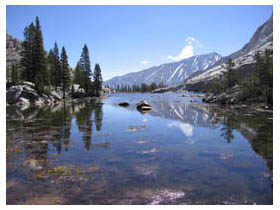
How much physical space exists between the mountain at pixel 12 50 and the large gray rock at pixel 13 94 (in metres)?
126

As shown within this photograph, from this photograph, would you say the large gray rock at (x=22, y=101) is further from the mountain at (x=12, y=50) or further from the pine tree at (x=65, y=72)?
the mountain at (x=12, y=50)

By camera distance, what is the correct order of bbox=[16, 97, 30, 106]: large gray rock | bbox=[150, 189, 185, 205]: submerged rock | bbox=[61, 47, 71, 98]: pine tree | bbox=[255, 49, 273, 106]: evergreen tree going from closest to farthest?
bbox=[150, 189, 185, 205]: submerged rock, bbox=[255, 49, 273, 106]: evergreen tree, bbox=[16, 97, 30, 106]: large gray rock, bbox=[61, 47, 71, 98]: pine tree

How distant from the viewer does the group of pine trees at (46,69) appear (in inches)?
2282

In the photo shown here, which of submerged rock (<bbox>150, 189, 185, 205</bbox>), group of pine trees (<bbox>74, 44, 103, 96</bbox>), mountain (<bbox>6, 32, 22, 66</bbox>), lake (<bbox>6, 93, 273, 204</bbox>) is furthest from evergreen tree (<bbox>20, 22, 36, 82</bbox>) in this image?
mountain (<bbox>6, 32, 22, 66</bbox>)

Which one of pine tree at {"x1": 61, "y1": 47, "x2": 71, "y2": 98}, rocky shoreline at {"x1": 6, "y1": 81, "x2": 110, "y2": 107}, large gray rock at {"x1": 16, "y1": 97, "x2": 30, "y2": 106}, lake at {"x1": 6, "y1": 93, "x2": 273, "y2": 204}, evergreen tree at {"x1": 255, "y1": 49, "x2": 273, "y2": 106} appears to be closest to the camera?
lake at {"x1": 6, "y1": 93, "x2": 273, "y2": 204}

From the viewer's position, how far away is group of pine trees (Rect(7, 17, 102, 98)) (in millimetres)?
57969

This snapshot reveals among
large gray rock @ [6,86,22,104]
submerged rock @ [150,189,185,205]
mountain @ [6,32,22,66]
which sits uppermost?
mountain @ [6,32,22,66]

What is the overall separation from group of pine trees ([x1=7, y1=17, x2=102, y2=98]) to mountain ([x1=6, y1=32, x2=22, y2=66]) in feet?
318

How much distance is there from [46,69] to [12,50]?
147118 mm

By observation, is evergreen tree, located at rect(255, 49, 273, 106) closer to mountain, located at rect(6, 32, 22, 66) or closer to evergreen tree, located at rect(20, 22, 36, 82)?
evergreen tree, located at rect(20, 22, 36, 82)

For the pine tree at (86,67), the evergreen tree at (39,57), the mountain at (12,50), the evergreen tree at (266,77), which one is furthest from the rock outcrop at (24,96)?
the mountain at (12,50)

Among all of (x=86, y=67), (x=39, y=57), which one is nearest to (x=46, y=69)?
(x=39, y=57)
